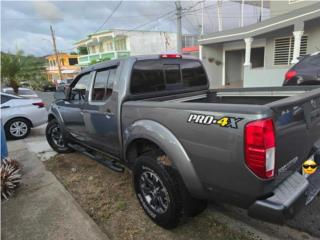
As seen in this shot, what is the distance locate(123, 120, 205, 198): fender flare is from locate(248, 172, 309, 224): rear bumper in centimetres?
49

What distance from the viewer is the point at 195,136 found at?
6.26 ft

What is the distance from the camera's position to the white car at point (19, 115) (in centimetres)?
629

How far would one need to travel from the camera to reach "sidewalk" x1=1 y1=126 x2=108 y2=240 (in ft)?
8.23

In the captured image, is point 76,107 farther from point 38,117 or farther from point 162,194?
point 38,117

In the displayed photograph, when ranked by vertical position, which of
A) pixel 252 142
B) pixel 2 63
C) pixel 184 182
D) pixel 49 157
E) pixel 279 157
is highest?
pixel 2 63

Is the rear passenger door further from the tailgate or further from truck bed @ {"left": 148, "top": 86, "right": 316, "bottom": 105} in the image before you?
the tailgate

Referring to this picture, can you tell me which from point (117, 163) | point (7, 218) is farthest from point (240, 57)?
point (7, 218)

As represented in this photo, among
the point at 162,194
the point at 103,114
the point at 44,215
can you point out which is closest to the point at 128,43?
the point at 103,114

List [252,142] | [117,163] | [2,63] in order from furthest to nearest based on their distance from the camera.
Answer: [2,63]
[117,163]
[252,142]

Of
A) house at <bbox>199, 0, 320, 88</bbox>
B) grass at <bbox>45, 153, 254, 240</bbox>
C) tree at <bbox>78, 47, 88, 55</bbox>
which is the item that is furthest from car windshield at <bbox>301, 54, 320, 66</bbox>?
tree at <bbox>78, 47, 88, 55</bbox>

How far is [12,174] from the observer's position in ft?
11.5

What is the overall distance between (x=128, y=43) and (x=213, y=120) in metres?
31.0

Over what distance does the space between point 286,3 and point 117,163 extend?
13.2m

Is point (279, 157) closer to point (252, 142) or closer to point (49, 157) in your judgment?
point (252, 142)
